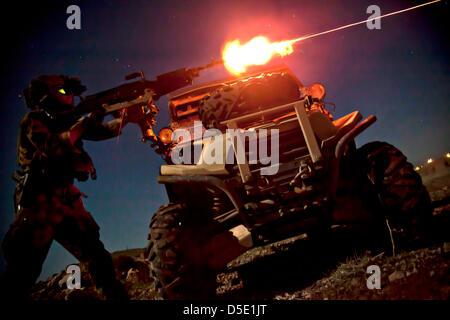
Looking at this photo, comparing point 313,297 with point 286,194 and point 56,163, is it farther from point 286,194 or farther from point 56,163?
point 56,163

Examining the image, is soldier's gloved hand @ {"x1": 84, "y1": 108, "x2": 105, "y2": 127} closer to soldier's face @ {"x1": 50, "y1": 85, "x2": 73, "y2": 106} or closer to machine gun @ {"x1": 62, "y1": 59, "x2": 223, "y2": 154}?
machine gun @ {"x1": 62, "y1": 59, "x2": 223, "y2": 154}

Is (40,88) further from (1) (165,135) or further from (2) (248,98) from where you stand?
(2) (248,98)

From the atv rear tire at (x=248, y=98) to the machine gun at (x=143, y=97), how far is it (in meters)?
1.63

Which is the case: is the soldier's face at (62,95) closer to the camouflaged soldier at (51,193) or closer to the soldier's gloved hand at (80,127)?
the camouflaged soldier at (51,193)

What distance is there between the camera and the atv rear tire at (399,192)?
9.02ft

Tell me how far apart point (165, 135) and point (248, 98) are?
2.50m

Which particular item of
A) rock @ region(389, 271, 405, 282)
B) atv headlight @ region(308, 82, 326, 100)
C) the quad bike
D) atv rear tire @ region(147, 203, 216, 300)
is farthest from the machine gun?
rock @ region(389, 271, 405, 282)

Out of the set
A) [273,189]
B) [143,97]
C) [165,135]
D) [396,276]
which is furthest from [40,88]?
[396,276]

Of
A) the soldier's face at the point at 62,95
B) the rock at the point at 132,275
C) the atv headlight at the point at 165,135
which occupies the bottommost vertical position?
the rock at the point at 132,275

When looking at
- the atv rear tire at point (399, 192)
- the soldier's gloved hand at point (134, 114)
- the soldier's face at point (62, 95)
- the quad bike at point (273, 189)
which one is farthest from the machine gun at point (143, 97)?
the atv rear tire at point (399, 192)

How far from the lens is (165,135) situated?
16.4 ft

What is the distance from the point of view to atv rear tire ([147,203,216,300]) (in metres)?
2.82
